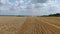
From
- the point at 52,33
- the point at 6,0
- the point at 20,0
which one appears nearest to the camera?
the point at 52,33

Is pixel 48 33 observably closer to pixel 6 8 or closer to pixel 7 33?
pixel 7 33

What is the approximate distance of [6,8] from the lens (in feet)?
7.02

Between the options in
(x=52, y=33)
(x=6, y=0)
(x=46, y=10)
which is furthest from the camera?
(x=46, y=10)

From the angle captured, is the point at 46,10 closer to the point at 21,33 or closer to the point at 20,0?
the point at 20,0

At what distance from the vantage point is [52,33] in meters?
0.41

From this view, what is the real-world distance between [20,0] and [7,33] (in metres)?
1.68

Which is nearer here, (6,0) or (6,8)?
(6,0)

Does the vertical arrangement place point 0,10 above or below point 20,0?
below

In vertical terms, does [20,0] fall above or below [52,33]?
above

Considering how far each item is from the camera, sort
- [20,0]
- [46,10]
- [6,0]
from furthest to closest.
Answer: [46,10] → [20,0] → [6,0]

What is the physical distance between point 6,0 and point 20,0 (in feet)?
0.82

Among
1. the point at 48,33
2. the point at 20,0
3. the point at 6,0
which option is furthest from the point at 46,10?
the point at 48,33

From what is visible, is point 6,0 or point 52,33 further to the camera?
point 6,0

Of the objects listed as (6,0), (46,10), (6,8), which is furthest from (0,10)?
(46,10)
